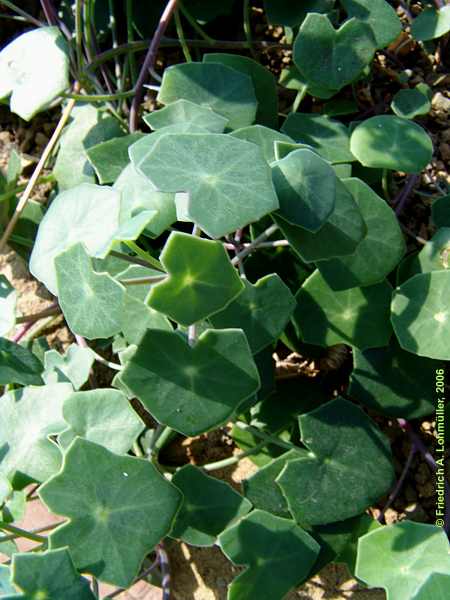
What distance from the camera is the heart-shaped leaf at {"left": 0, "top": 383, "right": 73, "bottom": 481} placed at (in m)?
1.27

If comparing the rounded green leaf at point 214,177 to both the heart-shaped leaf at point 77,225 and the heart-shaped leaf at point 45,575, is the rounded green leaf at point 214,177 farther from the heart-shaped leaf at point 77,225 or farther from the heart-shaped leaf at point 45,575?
the heart-shaped leaf at point 45,575

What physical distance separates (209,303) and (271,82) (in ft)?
2.15

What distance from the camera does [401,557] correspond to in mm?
1234

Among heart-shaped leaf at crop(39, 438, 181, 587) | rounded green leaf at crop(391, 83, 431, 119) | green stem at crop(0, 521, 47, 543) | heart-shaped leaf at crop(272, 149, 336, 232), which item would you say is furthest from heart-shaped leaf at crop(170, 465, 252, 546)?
rounded green leaf at crop(391, 83, 431, 119)

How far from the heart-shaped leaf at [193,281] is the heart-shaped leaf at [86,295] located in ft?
0.20

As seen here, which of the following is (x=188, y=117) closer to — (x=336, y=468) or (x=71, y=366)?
(x=71, y=366)

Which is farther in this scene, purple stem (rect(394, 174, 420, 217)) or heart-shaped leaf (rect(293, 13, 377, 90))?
purple stem (rect(394, 174, 420, 217))

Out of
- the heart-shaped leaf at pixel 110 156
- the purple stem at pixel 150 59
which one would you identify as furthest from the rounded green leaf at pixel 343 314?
the purple stem at pixel 150 59

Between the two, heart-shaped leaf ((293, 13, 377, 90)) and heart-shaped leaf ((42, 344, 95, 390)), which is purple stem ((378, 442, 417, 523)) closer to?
heart-shaped leaf ((42, 344, 95, 390))

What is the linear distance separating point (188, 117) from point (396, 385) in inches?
24.6

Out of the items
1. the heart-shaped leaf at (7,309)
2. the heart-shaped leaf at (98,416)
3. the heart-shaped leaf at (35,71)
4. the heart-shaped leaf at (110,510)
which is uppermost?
the heart-shaped leaf at (35,71)

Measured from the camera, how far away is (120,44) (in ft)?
5.92

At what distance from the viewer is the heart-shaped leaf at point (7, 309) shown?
1356 mm

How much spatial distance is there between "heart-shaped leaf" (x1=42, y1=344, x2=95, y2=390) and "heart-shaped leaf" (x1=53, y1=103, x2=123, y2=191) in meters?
0.38
